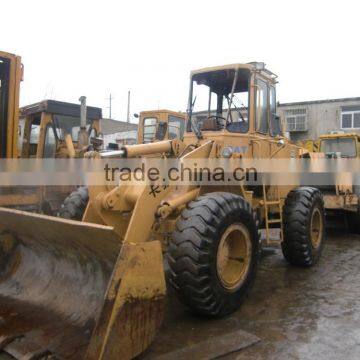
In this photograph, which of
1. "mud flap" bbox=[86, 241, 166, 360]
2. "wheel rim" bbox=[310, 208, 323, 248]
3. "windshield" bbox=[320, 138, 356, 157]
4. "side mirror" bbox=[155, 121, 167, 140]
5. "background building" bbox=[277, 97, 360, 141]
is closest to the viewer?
"mud flap" bbox=[86, 241, 166, 360]

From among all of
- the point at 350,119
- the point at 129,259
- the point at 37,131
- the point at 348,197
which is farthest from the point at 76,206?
the point at 350,119

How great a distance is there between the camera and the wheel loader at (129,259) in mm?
3227

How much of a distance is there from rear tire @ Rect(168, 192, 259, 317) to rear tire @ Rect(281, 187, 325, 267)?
1623 mm

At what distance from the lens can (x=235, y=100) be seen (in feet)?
18.8

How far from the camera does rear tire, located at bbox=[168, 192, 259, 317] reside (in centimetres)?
386

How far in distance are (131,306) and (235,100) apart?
11.1 ft

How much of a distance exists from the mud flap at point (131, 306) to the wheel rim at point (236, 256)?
1.13m

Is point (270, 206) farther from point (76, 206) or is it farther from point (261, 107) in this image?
point (76, 206)

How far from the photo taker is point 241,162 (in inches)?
204

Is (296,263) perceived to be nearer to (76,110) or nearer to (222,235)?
(222,235)

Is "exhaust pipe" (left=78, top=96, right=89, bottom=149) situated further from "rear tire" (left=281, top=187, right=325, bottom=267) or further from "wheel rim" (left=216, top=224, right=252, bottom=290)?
"wheel rim" (left=216, top=224, right=252, bottom=290)

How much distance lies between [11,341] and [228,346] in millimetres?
1727

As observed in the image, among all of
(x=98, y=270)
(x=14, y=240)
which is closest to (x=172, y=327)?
(x=98, y=270)

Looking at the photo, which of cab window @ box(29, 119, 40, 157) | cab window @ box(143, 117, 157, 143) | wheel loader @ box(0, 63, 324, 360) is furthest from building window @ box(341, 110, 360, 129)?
wheel loader @ box(0, 63, 324, 360)
